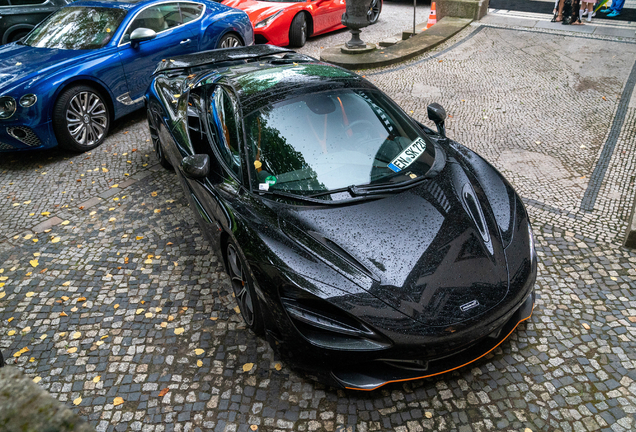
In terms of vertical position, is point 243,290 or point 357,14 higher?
point 357,14

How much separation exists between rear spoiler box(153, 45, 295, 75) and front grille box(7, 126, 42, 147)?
179 centimetres

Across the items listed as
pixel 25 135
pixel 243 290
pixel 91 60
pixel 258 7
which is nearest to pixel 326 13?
pixel 258 7

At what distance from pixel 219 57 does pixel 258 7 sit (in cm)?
562

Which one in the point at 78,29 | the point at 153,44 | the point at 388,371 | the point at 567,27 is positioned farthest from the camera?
the point at 567,27

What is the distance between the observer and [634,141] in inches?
233

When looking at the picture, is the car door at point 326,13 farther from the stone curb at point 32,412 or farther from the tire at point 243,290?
the stone curb at point 32,412

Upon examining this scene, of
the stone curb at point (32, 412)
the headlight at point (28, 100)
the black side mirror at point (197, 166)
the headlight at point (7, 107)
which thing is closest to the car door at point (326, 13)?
the headlight at point (28, 100)

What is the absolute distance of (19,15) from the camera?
32.5 ft

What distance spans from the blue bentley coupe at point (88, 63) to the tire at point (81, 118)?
0.01m

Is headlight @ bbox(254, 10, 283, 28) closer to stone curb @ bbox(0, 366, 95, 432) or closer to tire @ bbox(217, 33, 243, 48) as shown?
tire @ bbox(217, 33, 243, 48)

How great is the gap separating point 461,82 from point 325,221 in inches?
240

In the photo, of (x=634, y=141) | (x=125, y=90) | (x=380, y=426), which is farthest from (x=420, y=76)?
(x=380, y=426)

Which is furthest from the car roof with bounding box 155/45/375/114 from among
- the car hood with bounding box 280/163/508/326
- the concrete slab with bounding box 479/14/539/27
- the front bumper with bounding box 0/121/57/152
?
the concrete slab with bounding box 479/14/539/27

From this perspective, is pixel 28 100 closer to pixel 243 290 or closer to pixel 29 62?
pixel 29 62
